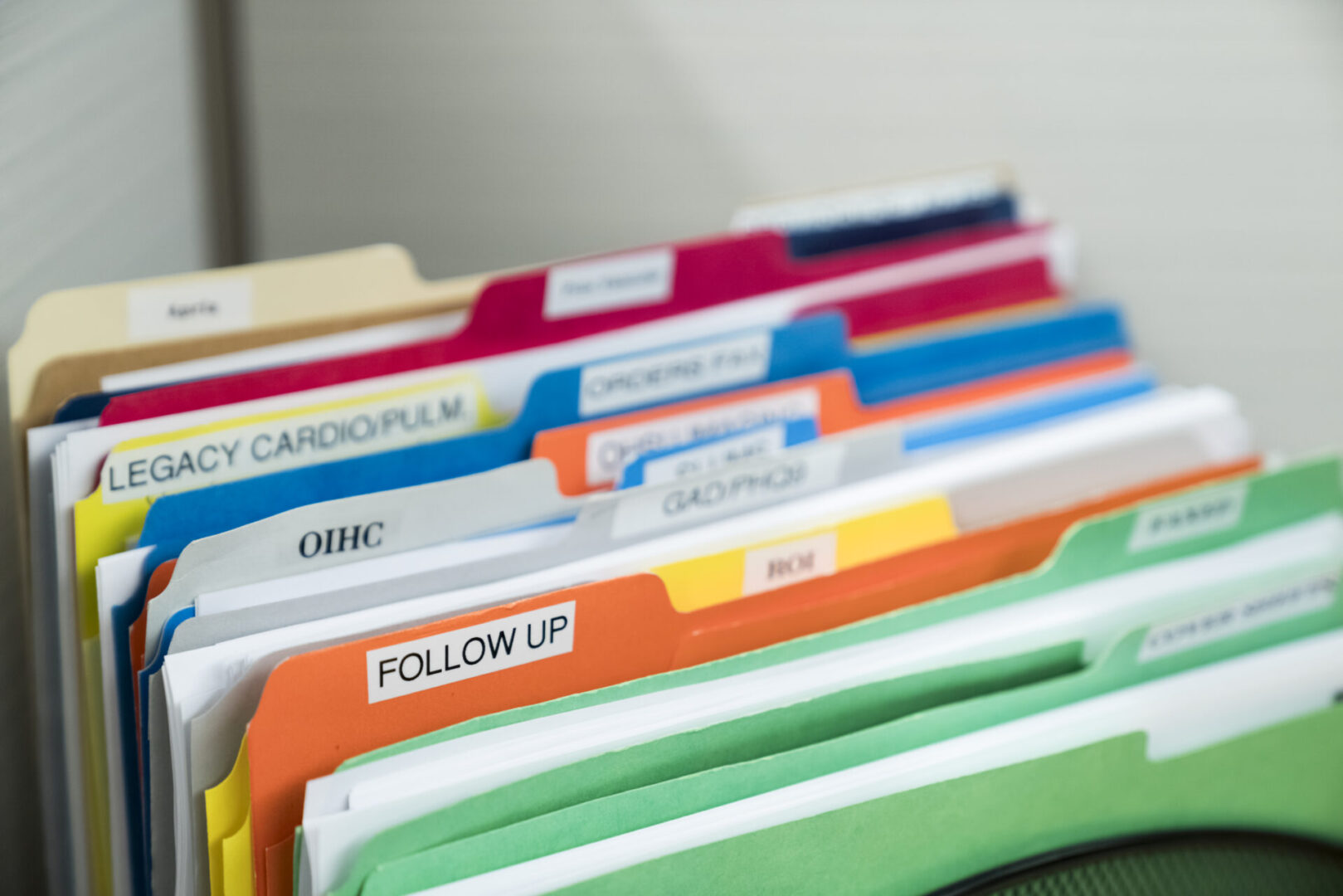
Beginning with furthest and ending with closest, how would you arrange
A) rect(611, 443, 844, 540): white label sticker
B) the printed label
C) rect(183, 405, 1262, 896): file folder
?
1. the printed label
2. rect(611, 443, 844, 540): white label sticker
3. rect(183, 405, 1262, 896): file folder

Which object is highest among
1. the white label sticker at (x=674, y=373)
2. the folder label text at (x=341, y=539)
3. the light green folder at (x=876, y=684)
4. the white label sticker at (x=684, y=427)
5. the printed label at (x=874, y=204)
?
the printed label at (x=874, y=204)

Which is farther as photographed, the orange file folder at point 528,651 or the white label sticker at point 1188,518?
the white label sticker at point 1188,518

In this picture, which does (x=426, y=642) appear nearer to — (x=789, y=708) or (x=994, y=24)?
(x=789, y=708)

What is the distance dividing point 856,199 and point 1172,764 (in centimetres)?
36

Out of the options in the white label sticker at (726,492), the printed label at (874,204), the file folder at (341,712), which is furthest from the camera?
the printed label at (874,204)

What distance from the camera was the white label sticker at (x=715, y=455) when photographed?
52 cm

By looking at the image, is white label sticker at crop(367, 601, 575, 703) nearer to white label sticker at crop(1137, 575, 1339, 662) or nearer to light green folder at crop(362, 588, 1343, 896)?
light green folder at crop(362, 588, 1343, 896)

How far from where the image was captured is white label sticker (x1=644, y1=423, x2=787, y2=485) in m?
0.52

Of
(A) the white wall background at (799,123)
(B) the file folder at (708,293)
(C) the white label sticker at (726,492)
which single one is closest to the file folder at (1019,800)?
(C) the white label sticker at (726,492)

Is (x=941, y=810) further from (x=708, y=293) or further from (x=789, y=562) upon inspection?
(x=708, y=293)

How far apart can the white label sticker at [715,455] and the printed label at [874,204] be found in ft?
0.55

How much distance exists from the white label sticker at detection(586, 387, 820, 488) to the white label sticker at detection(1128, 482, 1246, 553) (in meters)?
0.16

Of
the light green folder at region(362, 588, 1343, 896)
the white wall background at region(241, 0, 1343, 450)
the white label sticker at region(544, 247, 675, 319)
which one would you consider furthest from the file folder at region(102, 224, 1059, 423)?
the light green folder at region(362, 588, 1343, 896)

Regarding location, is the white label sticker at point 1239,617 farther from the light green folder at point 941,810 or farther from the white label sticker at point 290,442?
the white label sticker at point 290,442
